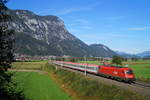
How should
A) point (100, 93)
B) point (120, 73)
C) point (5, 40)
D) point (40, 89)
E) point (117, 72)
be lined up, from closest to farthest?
1. point (5, 40)
2. point (100, 93)
3. point (40, 89)
4. point (120, 73)
5. point (117, 72)

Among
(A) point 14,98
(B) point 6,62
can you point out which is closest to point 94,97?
(A) point 14,98

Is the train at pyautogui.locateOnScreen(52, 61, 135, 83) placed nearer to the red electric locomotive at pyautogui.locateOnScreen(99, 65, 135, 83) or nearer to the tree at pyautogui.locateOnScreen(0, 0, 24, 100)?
the red electric locomotive at pyautogui.locateOnScreen(99, 65, 135, 83)

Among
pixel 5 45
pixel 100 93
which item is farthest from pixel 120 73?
pixel 5 45

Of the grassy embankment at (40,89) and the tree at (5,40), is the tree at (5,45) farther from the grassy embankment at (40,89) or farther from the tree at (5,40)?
the grassy embankment at (40,89)

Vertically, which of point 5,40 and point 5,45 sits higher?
point 5,40

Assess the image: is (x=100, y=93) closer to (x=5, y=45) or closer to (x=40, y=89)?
(x=40, y=89)

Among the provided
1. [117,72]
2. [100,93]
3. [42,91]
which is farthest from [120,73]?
[42,91]

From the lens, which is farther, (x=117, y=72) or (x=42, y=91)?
(x=117, y=72)

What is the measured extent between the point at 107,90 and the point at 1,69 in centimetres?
1673

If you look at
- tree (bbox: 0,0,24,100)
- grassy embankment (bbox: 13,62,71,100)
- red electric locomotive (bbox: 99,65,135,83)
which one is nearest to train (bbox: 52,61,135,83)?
red electric locomotive (bbox: 99,65,135,83)

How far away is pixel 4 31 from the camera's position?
18.2 meters

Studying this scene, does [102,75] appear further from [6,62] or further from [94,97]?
[6,62]

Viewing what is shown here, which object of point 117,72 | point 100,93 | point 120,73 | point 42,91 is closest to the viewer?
point 100,93

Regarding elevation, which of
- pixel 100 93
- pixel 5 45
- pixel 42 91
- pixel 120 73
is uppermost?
pixel 5 45
